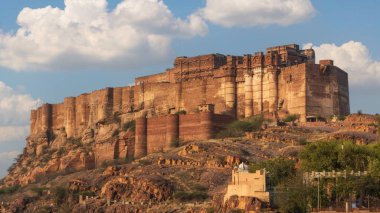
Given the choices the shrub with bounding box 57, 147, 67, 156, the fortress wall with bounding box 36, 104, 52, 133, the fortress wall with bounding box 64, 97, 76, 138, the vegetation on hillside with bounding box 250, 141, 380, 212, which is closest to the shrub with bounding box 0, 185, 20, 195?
the shrub with bounding box 57, 147, 67, 156

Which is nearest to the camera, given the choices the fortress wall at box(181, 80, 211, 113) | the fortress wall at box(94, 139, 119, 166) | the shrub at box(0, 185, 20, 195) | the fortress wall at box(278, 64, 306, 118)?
the fortress wall at box(278, 64, 306, 118)

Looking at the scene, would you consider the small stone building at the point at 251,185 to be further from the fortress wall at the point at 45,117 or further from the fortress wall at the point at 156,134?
the fortress wall at the point at 45,117

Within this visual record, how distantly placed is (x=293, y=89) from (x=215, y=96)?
10.6 metres

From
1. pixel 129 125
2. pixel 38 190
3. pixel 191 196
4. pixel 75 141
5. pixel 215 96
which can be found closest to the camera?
pixel 191 196

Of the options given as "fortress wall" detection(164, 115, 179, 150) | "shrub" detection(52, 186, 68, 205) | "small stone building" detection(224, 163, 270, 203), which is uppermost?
"fortress wall" detection(164, 115, 179, 150)

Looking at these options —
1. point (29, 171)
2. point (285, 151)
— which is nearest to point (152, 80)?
point (29, 171)

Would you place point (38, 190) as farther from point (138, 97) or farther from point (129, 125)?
point (138, 97)

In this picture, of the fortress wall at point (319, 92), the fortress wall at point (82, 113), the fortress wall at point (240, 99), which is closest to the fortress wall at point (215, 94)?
the fortress wall at point (240, 99)

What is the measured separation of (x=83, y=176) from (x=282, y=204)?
104 ft

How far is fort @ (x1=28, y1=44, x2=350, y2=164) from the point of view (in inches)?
3538

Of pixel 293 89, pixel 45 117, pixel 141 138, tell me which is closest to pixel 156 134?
pixel 141 138

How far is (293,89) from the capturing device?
3543 inches

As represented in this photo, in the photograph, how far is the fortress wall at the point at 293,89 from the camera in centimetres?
8875

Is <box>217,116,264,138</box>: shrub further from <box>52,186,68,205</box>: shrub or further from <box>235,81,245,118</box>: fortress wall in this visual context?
<box>52,186,68,205</box>: shrub
